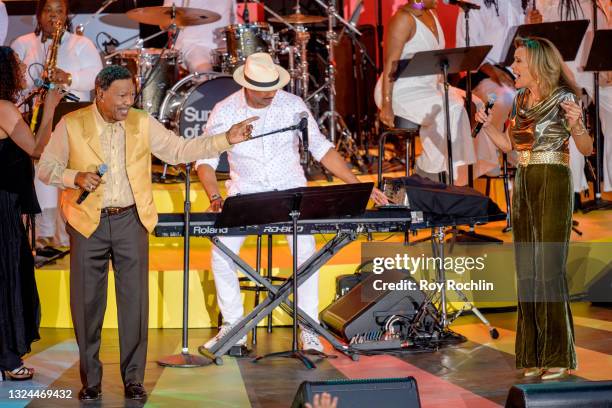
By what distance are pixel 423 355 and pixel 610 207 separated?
4458 mm

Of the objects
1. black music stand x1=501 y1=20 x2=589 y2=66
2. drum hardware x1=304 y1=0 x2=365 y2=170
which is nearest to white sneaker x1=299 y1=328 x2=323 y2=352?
black music stand x1=501 y1=20 x2=589 y2=66

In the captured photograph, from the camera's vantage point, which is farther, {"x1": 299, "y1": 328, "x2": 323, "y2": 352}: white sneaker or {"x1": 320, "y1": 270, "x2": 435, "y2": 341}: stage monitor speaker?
{"x1": 320, "y1": 270, "x2": 435, "y2": 341}: stage monitor speaker

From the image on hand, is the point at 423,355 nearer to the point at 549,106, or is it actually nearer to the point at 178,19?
the point at 549,106

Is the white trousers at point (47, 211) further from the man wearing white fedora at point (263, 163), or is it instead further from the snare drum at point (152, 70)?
the man wearing white fedora at point (263, 163)

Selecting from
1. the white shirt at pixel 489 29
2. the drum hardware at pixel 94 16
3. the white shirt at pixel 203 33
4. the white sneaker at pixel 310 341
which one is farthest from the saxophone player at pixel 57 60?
the white shirt at pixel 489 29

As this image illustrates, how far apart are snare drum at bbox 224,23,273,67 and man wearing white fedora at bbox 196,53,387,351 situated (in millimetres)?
3371

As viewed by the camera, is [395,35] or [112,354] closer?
[112,354]

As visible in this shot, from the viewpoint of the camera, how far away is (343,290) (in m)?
8.00

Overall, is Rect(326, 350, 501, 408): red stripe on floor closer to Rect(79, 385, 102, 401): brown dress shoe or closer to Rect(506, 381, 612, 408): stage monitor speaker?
Rect(79, 385, 102, 401): brown dress shoe

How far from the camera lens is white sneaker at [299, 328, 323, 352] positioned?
23.6 ft

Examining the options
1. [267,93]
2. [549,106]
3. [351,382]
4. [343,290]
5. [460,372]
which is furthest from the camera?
[343,290]

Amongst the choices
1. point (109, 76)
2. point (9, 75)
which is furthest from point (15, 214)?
point (109, 76)

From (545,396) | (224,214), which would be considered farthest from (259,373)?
(545,396)

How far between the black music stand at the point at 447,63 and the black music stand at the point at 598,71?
170cm
